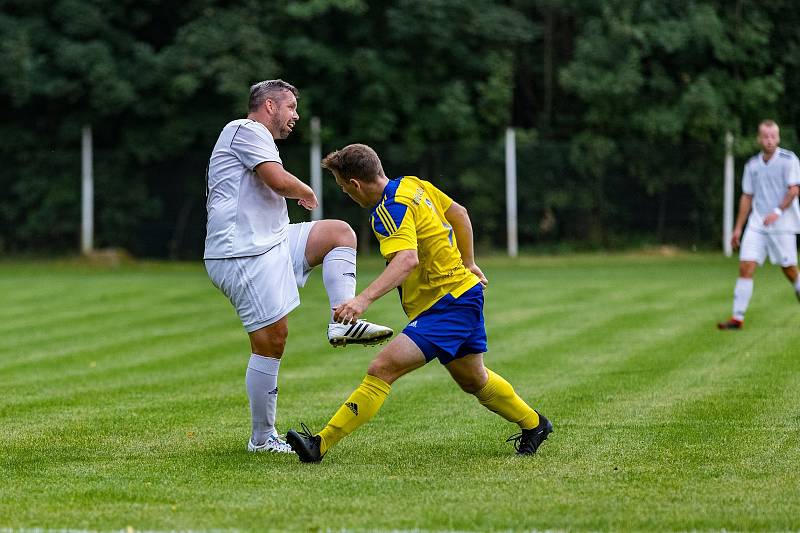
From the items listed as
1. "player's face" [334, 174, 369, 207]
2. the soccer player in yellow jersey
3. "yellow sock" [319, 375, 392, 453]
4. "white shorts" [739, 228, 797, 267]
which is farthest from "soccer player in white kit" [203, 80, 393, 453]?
"white shorts" [739, 228, 797, 267]

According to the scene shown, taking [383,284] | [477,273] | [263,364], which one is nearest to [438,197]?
[477,273]

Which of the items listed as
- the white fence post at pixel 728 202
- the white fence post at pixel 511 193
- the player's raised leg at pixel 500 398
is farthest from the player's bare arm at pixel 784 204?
the white fence post at pixel 511 193

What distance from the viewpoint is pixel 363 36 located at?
107 ft

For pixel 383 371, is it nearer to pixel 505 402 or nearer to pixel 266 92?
pixel 505 402

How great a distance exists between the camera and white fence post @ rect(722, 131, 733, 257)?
1130 inches

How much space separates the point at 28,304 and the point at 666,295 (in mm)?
8657

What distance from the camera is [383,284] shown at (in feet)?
21.0

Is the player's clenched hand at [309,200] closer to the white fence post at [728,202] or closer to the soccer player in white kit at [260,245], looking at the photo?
the soccer player in white kit at [260,245]

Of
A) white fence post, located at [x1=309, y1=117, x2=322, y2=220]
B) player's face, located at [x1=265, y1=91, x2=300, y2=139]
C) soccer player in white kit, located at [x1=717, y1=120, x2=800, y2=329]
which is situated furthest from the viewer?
white fence post, located at [x1=309, y1=117, x2=322, y2=220]

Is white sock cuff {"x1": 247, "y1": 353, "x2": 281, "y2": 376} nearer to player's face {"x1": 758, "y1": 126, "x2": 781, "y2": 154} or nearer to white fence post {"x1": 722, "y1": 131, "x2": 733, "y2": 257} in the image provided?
player's face {"x1": 758, "y1": 126, "x2": 781, "y2": 154}

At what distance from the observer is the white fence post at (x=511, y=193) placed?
96.4 feet

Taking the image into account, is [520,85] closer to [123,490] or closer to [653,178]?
[653,178]

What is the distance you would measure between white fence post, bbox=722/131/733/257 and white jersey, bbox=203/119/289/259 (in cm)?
2266

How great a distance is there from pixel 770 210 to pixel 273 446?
8610mm
